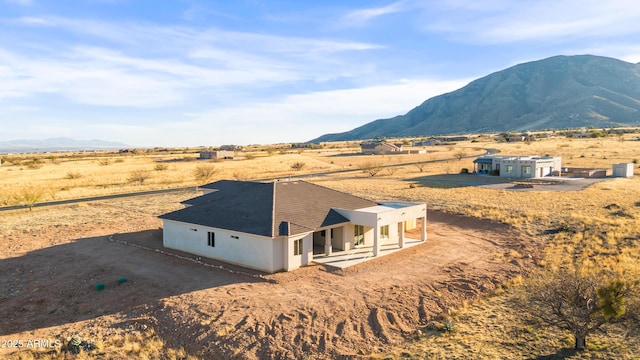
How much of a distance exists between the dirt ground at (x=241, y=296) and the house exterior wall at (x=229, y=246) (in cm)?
108

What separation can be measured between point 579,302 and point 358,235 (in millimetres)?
15631

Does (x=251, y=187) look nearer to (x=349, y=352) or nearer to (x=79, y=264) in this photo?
(x=79, y=264)

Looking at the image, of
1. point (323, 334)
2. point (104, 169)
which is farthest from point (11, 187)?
point (323, 334)

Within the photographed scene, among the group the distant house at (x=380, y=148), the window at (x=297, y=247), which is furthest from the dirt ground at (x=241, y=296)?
the distant house at (x=380, y=148)

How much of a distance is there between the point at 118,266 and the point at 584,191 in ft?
177

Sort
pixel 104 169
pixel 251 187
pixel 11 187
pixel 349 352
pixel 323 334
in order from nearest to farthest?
pixel 349 352 < pixel 323 334 < pixel 251 187 < pixel 11 187 < pixel 104 169

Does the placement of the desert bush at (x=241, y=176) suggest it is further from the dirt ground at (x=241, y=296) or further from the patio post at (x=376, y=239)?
the patio post at (x=376, y=239)

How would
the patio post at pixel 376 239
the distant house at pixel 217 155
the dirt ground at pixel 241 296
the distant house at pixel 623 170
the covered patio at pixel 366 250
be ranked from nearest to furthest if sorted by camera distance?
the dirt ground at pixel 241 296
the covered patio at pixel 366 250
the patio post at pixel 376 239
the distant house at pixel 623 170
the distant house at pixel 217 155

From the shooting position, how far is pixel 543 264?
28188mm

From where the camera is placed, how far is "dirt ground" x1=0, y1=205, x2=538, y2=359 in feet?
63.3

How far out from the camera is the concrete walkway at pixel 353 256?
1130 inches

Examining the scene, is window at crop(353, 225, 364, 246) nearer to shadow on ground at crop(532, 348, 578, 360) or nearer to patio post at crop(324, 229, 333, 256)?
patio post at crop(324, 229, 333, 256)

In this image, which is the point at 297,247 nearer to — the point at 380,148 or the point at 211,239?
the point at 211,239

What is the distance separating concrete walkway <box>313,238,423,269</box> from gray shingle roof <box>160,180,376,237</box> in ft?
7.79
